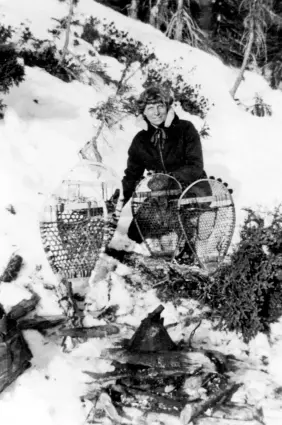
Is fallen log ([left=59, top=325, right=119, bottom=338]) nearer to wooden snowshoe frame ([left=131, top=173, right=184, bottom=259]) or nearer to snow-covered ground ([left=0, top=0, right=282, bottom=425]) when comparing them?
snow-covered ground ([left=0, top=0, right=282, bottom=425])

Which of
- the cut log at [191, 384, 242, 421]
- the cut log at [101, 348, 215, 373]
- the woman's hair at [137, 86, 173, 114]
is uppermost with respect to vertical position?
the woman's hair at [137, 86, 173, 114]

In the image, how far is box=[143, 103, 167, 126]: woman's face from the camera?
14.0ft

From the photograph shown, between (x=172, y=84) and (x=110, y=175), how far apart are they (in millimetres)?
5282

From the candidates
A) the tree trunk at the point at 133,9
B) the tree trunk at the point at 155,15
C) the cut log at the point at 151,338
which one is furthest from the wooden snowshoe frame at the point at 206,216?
the tree trunk at the point at 133,9

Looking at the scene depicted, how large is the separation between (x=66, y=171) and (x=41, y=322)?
2.27 meters

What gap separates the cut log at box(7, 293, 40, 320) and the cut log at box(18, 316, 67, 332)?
57mm

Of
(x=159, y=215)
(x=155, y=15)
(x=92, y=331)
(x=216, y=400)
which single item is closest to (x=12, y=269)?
(x=92, y=331)

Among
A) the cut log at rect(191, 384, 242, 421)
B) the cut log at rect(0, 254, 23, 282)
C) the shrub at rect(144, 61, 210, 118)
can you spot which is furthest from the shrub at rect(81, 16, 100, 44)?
the cut log at rect(191, 384, 242, 421)

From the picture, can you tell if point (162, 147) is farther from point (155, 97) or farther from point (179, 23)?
point (179, 23)

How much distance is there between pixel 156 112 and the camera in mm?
4309

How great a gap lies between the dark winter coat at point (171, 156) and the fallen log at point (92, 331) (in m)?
1.51

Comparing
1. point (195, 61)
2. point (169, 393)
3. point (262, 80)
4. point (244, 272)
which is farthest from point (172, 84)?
point (169, 393)

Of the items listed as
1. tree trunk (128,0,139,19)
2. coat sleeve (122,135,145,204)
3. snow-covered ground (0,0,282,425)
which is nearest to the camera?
snow-covered ground (0,0,282,425)

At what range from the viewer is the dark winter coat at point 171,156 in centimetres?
436
